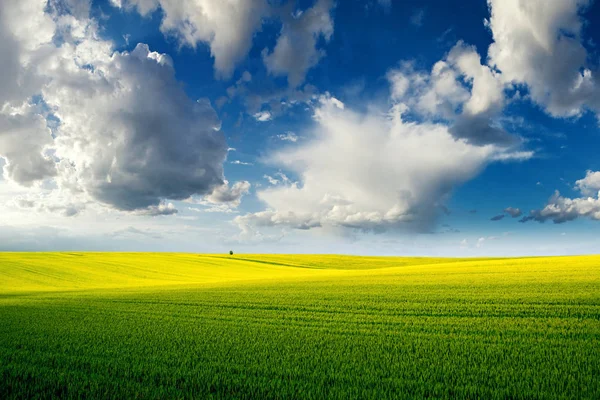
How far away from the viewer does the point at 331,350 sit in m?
Result: 9.03

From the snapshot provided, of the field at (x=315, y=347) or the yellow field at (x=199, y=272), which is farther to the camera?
the yellow field at (x=199, y=272)

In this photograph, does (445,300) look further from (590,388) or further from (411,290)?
(590,388)

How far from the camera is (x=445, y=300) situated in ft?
56.9

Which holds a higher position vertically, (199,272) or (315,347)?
(315,347)

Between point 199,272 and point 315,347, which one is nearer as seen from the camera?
point 315,347

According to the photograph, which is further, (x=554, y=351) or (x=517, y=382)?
(x=554, y=351)

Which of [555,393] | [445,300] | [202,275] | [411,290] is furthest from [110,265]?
[555,393]

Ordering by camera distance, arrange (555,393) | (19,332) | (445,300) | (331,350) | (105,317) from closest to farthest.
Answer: (555,393) < (331,350) < (19,332) < (105,317) < (445,300)

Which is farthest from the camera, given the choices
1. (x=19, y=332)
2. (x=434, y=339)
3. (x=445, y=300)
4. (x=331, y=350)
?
(x=445, y=300)

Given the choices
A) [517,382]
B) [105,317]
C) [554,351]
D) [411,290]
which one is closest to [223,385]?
[517,382]

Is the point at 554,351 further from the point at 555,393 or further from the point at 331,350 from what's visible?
the point at 331,350

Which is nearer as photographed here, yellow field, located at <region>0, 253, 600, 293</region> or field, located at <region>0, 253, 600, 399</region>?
field, located at <region>0, 253, 600, 399</region>

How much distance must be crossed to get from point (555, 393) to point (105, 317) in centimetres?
1517

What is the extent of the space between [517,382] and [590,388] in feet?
3.45
